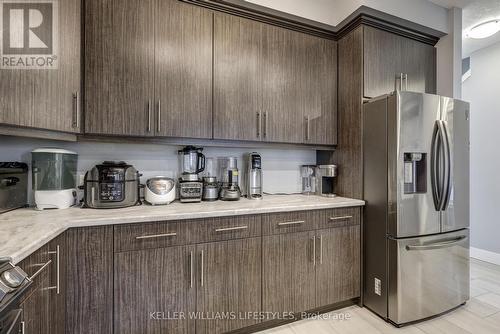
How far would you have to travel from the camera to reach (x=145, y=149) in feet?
6.16

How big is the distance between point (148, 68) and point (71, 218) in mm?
1083

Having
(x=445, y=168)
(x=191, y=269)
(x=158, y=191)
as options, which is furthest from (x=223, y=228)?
(x=445, y=168)

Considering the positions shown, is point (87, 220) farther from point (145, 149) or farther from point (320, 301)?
point (320, 301)

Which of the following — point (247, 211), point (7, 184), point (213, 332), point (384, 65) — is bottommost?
point (213, 332)

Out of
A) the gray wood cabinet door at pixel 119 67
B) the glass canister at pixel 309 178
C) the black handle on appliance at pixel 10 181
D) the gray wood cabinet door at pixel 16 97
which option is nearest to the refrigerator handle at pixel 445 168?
the glass canister at pixel 309 178

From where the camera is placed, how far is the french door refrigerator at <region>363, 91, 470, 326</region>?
170 cm

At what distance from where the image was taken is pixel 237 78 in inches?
72.8

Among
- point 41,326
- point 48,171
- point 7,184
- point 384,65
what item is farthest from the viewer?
point 384,65

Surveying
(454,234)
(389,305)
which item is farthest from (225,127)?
(454,234)

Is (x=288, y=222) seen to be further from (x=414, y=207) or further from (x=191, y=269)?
(x=414, y=207)

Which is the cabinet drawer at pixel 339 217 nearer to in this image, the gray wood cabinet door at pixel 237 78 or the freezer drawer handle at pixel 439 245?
the freezer drawer handle at pixel 439 245

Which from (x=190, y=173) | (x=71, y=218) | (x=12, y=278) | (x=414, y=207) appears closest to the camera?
(x=12, y=278)

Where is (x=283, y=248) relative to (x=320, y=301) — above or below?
above

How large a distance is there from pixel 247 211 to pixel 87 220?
2.97 feet
